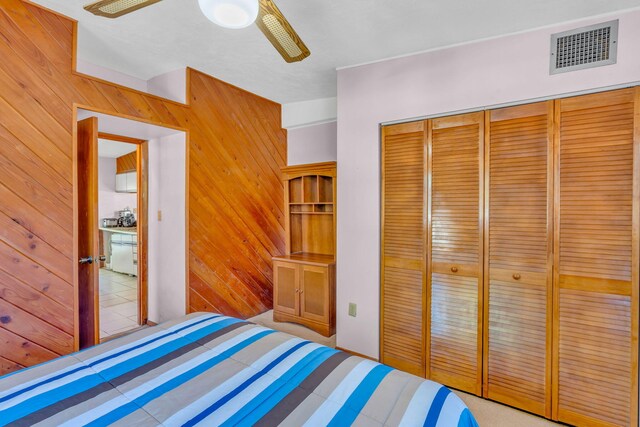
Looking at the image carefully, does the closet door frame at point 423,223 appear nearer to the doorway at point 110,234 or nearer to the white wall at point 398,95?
the white wall at point 398,95

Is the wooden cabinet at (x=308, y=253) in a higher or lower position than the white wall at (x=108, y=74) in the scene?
lower

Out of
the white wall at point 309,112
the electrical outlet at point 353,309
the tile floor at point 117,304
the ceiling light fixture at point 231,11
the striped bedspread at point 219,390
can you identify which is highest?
the white wall at point 309,112

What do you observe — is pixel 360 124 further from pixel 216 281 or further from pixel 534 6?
pixel 216 281

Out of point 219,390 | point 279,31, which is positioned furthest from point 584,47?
point 219,390

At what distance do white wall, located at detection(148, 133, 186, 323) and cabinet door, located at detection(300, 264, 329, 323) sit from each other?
46.6 inches

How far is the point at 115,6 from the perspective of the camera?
1443 mm

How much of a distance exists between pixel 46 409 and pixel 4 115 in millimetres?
1917

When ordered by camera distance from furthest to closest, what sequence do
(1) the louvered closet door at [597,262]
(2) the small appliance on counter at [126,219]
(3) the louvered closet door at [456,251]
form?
(2) the small appliance on counter at [126,219] → (3) the louvered closet door at [456,251] → (1) the louvered closet door at [597,262]

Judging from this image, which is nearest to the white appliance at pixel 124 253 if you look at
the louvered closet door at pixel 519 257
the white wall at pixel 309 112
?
the white wall at pixel 309 112

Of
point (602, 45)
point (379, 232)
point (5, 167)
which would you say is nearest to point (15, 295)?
point (5, 167)

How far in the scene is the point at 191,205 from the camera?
311cm

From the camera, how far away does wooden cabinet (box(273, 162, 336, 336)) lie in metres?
3.26

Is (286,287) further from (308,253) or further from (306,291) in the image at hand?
(308,253)

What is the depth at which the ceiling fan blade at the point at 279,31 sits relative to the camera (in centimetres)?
139
